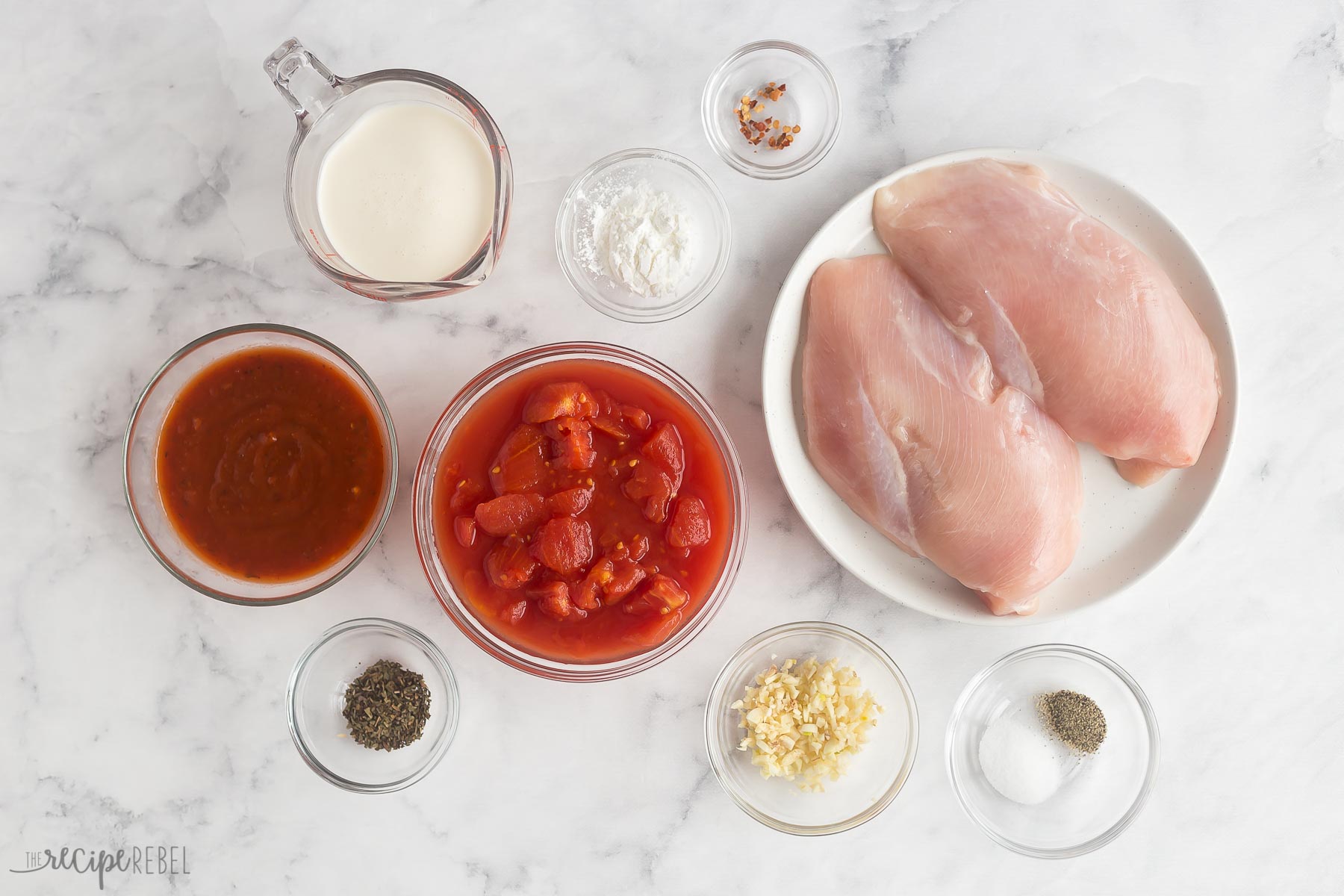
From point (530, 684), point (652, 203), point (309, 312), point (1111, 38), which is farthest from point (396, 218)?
point (1111, 38)

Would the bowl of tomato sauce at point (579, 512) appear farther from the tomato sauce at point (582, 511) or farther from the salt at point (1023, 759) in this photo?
the salt at point (1023, 759)

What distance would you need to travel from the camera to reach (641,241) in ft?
6.33

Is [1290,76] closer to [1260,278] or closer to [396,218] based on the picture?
[1260,278]

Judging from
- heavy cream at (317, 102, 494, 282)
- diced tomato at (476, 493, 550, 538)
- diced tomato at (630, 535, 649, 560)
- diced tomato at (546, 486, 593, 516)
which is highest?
heavy cream at (317, 102, 494, 282)

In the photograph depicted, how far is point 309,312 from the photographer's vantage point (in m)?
2.04

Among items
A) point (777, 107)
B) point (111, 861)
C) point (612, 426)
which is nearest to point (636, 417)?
point (612, 426)

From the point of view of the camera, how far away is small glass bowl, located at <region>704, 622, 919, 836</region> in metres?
2.03

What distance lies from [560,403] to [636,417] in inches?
6.6

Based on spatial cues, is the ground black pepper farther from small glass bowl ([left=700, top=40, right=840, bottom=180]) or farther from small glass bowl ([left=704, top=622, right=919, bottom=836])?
small glass bowl ([left=700, top=40, right=840, bottom=180])

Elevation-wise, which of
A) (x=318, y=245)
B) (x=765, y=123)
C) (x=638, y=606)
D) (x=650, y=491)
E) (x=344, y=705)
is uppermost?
(x=765, y=123)

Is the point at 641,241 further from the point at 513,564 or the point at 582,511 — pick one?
the point at 513,564

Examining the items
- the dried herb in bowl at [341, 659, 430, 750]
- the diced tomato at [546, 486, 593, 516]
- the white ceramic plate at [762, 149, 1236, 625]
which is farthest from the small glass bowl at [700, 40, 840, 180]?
the dried herb in bowl at [341, 659, 430, 750]

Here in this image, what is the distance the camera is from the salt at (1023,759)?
2.07 metres

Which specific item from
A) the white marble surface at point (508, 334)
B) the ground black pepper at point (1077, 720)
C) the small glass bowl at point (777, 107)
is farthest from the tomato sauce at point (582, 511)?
the ground black pepper at point (1077, 720)
